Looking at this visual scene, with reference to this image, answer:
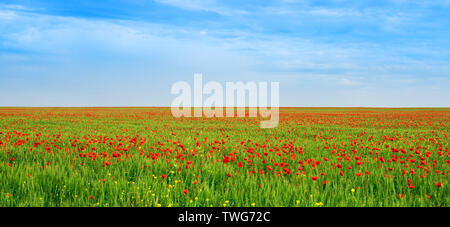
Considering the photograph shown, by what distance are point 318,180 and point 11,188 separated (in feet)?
17.7

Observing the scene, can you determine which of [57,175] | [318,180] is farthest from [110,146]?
[318,180]

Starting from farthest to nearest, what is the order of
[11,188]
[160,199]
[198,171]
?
[198,171] → [11,188] → [160,199]

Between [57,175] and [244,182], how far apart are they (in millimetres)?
3400

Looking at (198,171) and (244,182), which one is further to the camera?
(198,171)

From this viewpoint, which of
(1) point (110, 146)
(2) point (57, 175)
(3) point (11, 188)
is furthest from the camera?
(1) point (110, 146)
